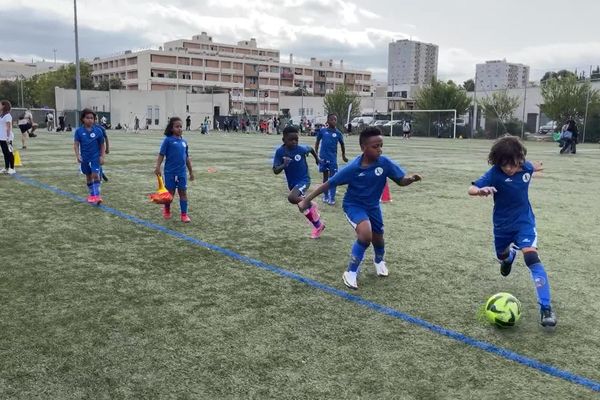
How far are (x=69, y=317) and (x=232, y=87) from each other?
392 feet

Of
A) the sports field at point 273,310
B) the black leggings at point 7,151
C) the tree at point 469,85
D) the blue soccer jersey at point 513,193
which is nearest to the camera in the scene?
the sports field at point 273,310

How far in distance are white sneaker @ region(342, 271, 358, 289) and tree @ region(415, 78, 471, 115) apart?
181ft

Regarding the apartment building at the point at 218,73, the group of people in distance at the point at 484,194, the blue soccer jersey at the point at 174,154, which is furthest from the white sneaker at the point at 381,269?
the apartment building at the point at 218,73

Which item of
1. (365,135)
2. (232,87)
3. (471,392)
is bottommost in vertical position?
(471,392)

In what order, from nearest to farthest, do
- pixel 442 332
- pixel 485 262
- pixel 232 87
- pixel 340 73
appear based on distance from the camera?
pixel 442 332 < pixel 485 262 < pixel 232 87 < pixel 340 73

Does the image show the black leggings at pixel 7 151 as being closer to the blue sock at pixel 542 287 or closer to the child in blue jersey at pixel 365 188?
the child in blue jersey at pixel 365 188

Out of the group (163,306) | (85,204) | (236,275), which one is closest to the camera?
(163,306)

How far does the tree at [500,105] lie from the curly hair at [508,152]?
158ft

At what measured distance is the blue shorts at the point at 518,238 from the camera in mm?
4578

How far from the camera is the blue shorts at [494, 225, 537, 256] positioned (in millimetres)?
4578

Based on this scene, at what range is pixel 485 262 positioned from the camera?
247 inches

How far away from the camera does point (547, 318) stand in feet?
14.0

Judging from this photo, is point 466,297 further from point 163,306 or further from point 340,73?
point 340,73

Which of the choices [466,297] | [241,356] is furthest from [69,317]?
[466,297]
